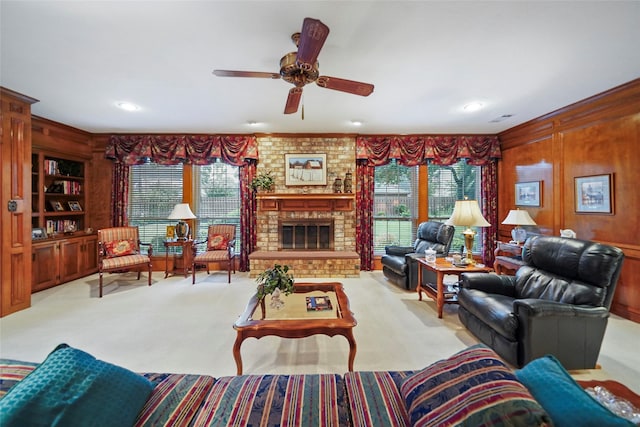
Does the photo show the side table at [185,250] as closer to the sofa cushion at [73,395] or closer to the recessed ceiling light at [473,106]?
the sofa cushion at [73,395]

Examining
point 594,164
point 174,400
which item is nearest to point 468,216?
point 594,164

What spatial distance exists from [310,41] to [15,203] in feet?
13.4

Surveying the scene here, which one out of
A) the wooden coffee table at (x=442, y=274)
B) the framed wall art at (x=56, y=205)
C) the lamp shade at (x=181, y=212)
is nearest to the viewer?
the wooden coffee table at (x=442, y=274)

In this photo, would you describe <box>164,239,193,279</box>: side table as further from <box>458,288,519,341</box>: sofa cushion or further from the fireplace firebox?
<box>458,288,519,341</box>: sofa cushion

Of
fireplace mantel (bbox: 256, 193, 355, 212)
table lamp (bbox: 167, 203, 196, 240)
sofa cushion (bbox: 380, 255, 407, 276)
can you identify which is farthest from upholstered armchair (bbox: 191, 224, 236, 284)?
sofa cushion (bbox: 380, 255, 407, 276)

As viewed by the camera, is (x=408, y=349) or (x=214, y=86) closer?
(x=408, y=349)

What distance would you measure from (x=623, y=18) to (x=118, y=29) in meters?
3.89

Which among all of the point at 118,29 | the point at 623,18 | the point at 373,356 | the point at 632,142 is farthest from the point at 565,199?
the point at 118,29

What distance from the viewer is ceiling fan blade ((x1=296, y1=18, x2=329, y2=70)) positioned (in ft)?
5.37

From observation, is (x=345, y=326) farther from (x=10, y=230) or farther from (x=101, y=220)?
(x=101, y=220)

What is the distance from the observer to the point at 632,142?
3.07 meters

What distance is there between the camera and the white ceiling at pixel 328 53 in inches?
75.1

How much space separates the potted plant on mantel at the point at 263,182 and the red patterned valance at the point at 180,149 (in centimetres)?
41

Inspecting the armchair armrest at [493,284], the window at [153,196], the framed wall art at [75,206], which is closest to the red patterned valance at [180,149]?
the window at [153,196]
